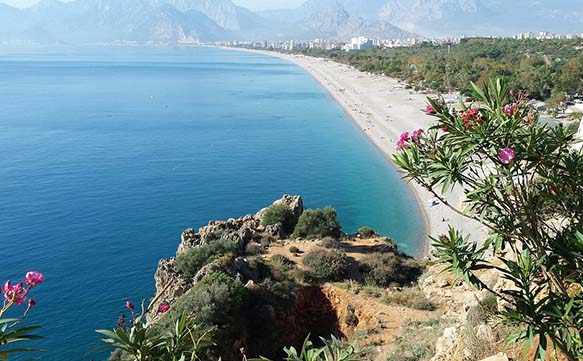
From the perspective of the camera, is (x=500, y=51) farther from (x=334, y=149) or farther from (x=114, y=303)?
(x=114, y=303)

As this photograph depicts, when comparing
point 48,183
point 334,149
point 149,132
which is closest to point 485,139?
point 48,183

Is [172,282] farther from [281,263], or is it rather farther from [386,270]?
[386,270]

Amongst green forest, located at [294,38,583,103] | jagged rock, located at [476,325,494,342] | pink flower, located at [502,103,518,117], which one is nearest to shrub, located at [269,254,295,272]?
jagged rock, located at [476,325,494,342]

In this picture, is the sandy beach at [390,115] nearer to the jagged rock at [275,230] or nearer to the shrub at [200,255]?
the jagged rock at [275,230]

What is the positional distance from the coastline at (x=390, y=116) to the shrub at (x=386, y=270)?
10.1 feet

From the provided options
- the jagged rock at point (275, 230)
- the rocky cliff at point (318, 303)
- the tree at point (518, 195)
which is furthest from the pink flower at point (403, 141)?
the jagged rock at point (275, 230)

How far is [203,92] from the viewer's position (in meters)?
98.9

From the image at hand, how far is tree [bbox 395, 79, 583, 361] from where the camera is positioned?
4.39 m

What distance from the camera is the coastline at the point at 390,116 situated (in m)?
30.0

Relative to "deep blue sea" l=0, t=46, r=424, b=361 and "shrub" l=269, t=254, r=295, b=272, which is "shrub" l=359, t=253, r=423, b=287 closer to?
"shrub" l=269, t=254, r=295, b=272

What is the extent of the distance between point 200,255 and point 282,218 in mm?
5306

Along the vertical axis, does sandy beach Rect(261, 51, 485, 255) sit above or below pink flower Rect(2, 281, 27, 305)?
below

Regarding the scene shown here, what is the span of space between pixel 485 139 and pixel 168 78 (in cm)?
12929

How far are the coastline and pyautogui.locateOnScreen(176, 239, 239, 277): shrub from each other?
9.50 m
